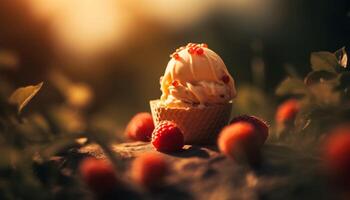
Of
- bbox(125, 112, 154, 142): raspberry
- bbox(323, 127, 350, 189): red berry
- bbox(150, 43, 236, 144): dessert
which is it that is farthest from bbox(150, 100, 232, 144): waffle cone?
→ bbox(323, 127, 350, 189): red berry

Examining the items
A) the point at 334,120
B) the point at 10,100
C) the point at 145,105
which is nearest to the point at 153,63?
the point at 145,105

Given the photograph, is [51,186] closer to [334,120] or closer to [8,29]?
[334,120]

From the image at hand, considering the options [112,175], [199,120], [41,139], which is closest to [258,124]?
Answer: [199,120]

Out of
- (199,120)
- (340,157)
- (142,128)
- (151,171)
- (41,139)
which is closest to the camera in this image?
(340,157)

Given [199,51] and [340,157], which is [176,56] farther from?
[340,157]

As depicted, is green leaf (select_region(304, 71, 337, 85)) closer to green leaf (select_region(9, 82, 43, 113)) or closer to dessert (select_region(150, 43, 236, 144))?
dessert (select_region(150, 43, 236, 144))

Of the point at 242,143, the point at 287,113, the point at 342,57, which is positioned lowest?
the point at 287,113

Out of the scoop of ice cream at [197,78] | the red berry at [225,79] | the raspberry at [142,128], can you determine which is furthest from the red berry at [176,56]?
the raspberry at [142,128]
